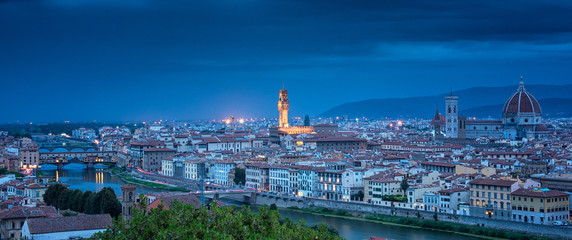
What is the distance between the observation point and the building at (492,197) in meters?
24.8

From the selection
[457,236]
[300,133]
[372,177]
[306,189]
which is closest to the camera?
[457,236]

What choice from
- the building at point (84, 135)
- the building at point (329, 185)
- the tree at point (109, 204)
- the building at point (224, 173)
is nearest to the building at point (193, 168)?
the building at point (224, 173)

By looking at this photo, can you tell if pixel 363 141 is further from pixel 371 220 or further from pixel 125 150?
→ pixel 371 220

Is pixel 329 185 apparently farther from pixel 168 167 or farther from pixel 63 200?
pixel 168 167

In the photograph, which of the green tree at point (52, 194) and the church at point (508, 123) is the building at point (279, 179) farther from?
the church at point (508, 123)

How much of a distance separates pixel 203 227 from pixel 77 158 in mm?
48772

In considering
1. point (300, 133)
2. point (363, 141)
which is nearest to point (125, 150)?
point (300, 133)

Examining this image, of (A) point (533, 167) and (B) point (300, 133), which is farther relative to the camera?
(B) point (300, 133)

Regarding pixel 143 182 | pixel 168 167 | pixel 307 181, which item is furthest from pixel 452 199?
pixel 168 167

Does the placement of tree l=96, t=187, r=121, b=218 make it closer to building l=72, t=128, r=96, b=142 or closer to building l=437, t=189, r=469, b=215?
building l=437, t=189, r=469, b=215

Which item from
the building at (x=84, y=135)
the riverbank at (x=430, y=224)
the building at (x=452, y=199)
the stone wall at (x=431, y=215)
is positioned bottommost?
→ the riverbank at (x=430, y=224)

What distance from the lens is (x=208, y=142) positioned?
58.1 m

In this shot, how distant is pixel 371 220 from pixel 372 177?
3.45 m

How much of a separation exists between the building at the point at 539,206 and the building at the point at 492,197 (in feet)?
1.03
